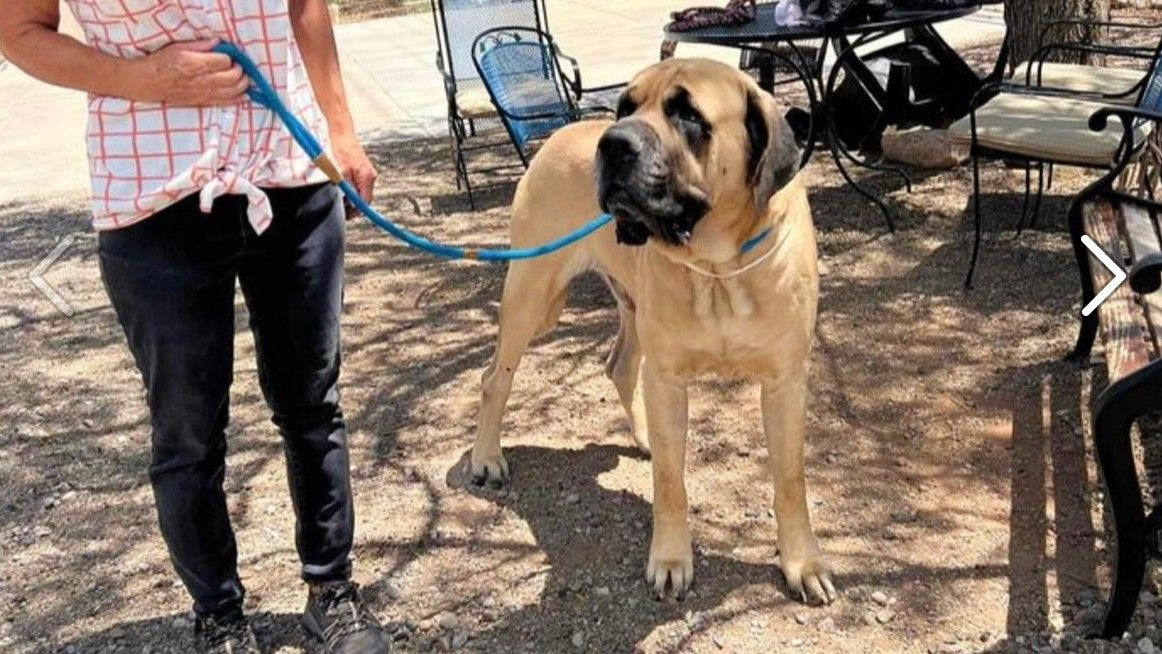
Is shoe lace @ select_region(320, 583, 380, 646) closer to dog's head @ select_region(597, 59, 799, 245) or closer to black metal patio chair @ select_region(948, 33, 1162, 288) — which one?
dog's head @ select_region(597, 59, 799, 245)

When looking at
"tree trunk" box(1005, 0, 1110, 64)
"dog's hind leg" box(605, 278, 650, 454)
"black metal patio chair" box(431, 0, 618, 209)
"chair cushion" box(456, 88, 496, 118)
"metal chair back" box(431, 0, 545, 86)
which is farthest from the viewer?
"metal chair back" box(431, 0, 545, 86)

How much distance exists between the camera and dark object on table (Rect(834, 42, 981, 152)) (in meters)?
6.85

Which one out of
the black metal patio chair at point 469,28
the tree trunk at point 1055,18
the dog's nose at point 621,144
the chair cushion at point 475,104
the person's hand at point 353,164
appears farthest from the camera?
the black metal patio chair at point 469,28

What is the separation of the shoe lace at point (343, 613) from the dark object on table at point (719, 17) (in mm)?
4219

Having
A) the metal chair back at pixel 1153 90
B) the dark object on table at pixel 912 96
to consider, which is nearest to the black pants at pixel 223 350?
the metal chair back at pixel 1153 90

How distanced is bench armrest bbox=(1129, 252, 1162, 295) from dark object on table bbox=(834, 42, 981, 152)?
4106 millimetres

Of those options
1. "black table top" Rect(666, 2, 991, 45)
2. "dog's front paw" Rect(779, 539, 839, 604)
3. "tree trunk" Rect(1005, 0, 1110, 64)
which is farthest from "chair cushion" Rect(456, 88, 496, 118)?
"dog's front paw" Rect(779, 539, 839, 604)

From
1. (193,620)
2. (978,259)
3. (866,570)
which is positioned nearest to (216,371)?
(193,620)

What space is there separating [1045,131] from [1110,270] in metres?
1.43

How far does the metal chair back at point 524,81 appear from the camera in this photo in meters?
7.09

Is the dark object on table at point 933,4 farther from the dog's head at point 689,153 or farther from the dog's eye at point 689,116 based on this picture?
the dog's eye at point 689,116

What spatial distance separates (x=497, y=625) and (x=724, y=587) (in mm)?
660

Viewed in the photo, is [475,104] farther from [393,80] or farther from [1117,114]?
[393,80]

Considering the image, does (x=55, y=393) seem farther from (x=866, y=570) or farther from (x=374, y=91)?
(x=374, y=91)
